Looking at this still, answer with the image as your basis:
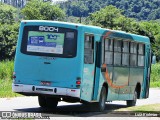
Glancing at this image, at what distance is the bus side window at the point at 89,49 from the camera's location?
667 inches

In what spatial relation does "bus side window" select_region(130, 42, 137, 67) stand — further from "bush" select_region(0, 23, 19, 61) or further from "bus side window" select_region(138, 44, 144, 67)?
"bush" select_region(0, 23, 19, 61)

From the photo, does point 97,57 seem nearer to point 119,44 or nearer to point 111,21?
point 119,44

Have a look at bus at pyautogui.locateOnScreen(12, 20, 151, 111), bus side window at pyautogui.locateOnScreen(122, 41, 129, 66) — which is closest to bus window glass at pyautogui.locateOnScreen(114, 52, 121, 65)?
bus side window at pyautogui.locateOnScreen(122, 41, 129, 66)

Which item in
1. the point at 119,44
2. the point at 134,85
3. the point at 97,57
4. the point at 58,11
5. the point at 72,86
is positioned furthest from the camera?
the point at 58,11

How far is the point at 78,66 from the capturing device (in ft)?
53.9

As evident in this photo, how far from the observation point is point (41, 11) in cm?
11394

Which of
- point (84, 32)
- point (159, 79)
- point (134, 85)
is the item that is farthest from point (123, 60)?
point (159, 79)

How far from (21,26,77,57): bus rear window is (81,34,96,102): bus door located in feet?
A: 1.96

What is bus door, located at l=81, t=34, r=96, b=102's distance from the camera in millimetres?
16859

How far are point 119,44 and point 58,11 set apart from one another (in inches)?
3884

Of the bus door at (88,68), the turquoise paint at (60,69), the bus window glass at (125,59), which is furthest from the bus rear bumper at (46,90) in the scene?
the bus window glass at (125,59)

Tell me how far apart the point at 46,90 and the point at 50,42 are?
1.52 metres

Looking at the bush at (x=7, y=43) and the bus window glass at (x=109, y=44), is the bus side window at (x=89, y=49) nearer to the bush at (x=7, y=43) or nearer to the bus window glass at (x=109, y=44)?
the bus window glass at (x=109, y=44)

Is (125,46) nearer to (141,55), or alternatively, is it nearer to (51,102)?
(141,55)
